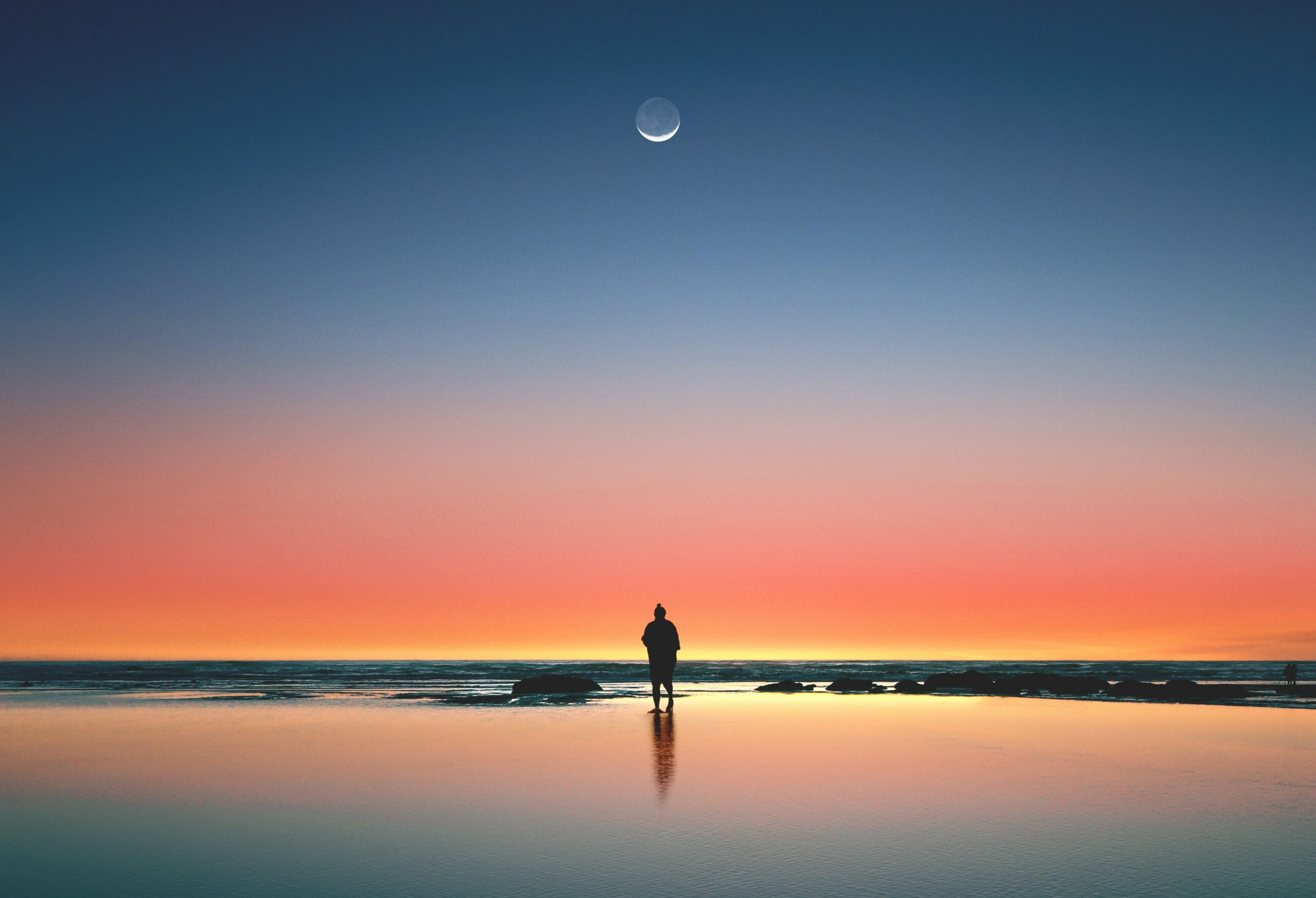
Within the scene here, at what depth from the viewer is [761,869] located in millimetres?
5539

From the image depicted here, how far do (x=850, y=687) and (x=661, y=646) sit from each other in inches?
671

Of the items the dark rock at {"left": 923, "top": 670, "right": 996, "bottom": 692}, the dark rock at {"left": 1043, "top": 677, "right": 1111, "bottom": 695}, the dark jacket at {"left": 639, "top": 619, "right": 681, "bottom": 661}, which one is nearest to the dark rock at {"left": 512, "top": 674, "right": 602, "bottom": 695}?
the dark jacket at {"left": 639, "top": 619, "right": 681, "bottom": 661}

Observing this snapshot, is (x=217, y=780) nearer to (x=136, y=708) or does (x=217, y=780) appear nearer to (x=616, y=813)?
(x=616, y=813)

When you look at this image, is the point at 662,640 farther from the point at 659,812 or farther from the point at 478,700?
the point at 659,812

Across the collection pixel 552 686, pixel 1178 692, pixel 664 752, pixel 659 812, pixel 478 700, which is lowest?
pixel 659 812

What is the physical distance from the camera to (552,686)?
30.6 meters

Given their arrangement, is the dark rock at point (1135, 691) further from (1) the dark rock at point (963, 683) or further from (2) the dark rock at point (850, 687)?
(2) the dark rock at point (850, 687)

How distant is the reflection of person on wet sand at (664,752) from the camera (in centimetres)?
898

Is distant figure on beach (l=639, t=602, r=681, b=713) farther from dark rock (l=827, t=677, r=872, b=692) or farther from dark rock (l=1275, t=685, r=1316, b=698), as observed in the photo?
dark rock (l=1275, t=685, r=1316, b=698)

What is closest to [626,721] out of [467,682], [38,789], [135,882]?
[38,789]

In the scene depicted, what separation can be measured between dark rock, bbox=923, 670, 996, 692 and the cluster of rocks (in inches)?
0.8

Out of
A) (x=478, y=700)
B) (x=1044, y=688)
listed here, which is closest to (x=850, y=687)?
(x=1044, y=688)

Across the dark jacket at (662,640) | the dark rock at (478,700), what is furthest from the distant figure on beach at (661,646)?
the dark rock at (478,700)

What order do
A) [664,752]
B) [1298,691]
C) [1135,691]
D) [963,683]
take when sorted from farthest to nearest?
1. [963,683]
2. [1298,691]
3. [1135,691]
4. [664,752]
